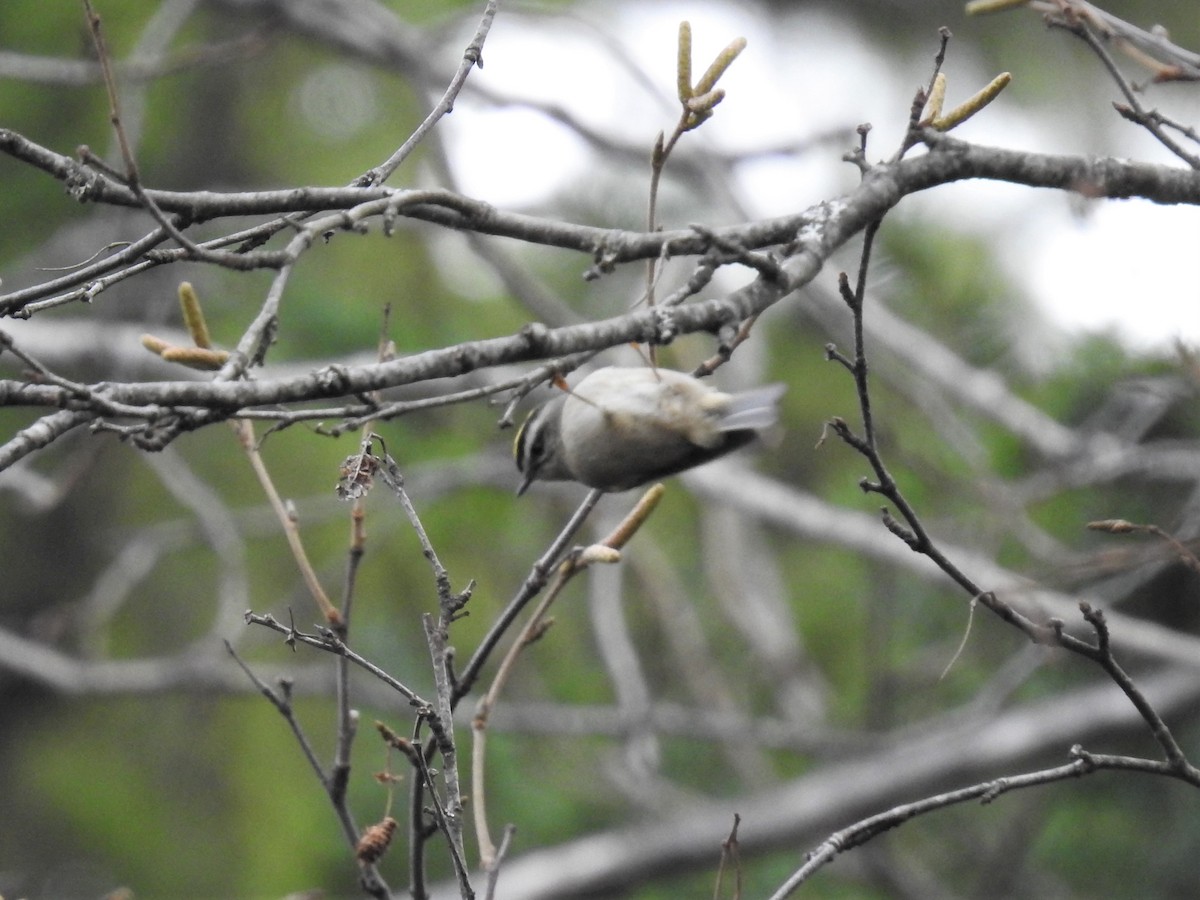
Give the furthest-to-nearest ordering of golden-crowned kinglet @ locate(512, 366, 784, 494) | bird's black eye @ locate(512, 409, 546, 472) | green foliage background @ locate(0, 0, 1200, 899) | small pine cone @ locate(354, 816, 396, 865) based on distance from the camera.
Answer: green foliage background @ locate(0, 0, 1200, 899)
bird's black eye @ locate(512, 409, 546, 472)
golden-crowned kinglet @ locate(512, 366, 784, 494)
small pine cone @ locate(354, 816, 396, 865)

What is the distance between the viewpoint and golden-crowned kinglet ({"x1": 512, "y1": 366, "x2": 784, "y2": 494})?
249 centimetres

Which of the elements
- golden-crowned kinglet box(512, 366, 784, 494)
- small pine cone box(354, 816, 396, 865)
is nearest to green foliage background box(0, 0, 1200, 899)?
golden-crowned kinglet box(512, 366, 784, 494)

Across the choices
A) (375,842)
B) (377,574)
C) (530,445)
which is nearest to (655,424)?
(530,445)

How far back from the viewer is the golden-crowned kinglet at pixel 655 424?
8.16 feet

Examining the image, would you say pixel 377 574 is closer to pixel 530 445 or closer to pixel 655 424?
pixel 530 445

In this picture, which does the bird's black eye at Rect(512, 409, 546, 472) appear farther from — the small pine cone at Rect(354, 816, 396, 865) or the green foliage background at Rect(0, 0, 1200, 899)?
the green foliage background at Rect(0, 0, 1200, 899)

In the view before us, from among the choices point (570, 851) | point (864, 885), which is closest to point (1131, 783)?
point (864, 885)

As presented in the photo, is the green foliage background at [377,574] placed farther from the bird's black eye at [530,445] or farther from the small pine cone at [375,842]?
the small pine cone at [375,842]

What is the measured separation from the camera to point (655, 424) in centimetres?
250

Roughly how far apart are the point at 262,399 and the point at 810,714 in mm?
6052

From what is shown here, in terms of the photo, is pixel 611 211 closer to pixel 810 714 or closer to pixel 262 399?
pixel 810 714

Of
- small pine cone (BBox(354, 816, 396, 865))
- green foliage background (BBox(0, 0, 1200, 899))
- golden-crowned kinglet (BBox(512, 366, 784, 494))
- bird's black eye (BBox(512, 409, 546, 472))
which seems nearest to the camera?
small pine cone (BBox(354, 816, 396, 865))

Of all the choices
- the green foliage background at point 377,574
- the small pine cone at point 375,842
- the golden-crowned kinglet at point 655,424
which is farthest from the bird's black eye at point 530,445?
the green foliage background at point 377,574

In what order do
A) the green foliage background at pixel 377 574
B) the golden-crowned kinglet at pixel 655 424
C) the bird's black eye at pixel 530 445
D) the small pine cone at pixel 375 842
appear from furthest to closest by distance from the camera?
the green foliage background at pixel 377 574, the bird's black eye at pixel 530 445, the golden-crowned kinglet at pixel 655 424, the small pine cone at pixel 375 842
